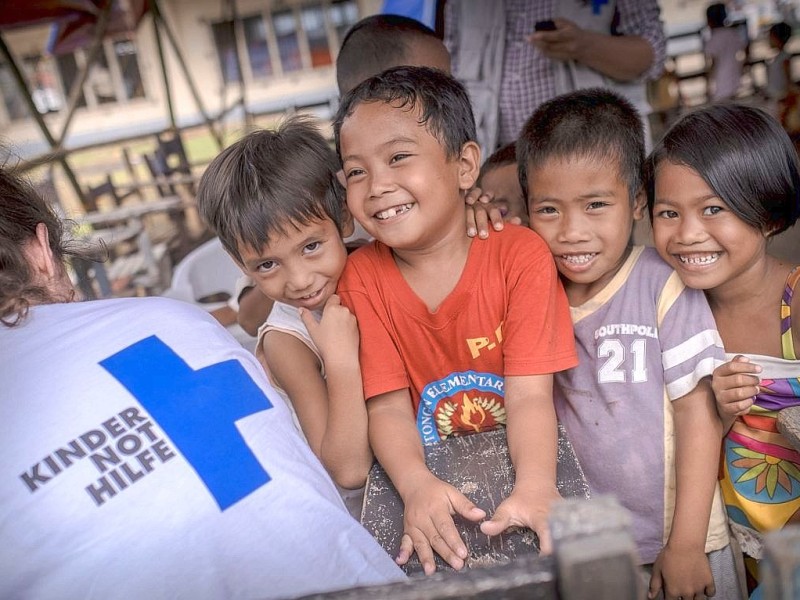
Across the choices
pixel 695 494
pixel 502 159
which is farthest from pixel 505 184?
pixel 695 494

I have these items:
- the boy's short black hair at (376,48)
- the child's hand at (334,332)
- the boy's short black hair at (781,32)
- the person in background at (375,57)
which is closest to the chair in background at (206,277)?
the person in background at (375,57)

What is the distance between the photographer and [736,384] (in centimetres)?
125

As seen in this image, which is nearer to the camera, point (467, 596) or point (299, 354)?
point (467, 596)

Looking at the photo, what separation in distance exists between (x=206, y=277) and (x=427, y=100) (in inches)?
77.6

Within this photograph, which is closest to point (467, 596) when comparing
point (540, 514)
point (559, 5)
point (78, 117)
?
point (540, 514)

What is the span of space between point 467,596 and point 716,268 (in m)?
1.13

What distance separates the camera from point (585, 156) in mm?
1449

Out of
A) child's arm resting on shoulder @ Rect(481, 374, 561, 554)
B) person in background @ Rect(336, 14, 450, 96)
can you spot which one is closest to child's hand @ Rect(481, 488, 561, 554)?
child's arm resting on shoulder @ Rect(481, 374, 561, 554)

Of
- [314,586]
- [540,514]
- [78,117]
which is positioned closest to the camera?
[314,586]

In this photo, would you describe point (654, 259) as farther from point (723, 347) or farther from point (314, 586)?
point (314, 586)

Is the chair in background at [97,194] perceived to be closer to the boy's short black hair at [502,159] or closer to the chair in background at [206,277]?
the chair in background at [206,277]

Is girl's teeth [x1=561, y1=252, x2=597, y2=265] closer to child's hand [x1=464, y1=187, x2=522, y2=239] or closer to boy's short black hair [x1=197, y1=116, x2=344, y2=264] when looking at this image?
child's hand [x1=464, y1=187, x2=522, y2=239]

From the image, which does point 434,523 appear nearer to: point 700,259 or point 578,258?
point 578,258

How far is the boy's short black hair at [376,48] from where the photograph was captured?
206 centimetres
